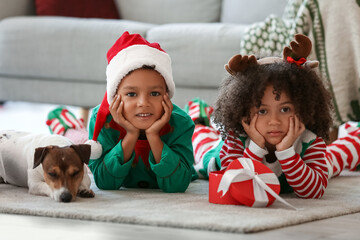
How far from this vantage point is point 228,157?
2002 mm

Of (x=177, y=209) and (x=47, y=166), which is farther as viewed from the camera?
(x=47, y=166)

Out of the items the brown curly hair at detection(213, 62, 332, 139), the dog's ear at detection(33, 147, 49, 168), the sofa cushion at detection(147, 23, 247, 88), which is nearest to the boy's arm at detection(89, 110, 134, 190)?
the dog's ear at detection(33, 147, 49, 168)

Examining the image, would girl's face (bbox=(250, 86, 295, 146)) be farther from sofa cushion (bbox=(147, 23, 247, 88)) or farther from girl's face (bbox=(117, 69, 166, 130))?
sofa cushion (bbox=(147, 23, 247, 88))

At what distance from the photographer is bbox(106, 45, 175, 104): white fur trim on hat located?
196cm

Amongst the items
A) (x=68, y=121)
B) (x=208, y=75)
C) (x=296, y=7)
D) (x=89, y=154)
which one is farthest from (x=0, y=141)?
(x=296, y=7)

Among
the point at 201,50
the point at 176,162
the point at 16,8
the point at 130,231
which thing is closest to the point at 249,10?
the point at 201,50

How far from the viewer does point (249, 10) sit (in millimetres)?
3971

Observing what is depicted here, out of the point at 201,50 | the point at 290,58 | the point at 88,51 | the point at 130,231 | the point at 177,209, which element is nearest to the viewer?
the point at 130,231

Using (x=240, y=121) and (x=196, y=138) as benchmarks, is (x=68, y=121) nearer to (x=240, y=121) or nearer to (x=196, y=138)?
(x=196, y=138)

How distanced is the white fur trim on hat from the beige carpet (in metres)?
0.34

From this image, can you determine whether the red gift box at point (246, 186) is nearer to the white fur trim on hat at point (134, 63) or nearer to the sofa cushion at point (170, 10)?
the white fur trim on hat at point (134, 63)

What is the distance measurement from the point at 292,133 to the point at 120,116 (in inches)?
20.6

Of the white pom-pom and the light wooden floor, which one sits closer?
the light wooden floor

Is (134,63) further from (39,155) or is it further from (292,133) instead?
(292,133)
